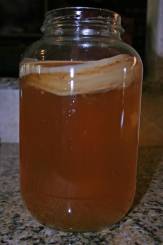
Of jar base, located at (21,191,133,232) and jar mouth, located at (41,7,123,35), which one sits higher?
jar mouth, located at (41,7,123,35)

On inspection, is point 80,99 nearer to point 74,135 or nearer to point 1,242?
point 74,135

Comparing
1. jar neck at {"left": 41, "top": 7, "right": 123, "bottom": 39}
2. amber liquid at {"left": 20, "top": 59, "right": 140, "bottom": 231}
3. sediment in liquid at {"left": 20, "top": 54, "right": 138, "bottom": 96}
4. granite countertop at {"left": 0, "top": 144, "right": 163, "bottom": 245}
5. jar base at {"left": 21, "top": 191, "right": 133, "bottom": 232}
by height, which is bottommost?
granite countertop at {"left": 0, "top": 144, "right": 163, "bottom": 245}

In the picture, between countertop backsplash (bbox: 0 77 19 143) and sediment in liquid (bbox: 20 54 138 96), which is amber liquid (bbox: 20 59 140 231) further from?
countertop backsplash (bbox: 0 77 19 143)

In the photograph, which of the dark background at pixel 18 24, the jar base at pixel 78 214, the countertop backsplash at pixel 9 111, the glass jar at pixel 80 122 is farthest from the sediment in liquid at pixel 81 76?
the dark background at pixel 18 24

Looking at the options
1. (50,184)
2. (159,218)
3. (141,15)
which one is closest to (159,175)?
(159,218)

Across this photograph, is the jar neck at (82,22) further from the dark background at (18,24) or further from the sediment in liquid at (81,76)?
the dark background at (18,24)

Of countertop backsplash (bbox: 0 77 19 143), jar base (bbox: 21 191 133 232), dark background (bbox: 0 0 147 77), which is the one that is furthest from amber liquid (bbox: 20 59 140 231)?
dark background (bbox: 0 0 147 77)

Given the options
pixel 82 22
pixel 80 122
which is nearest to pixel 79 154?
pixel 80 122
